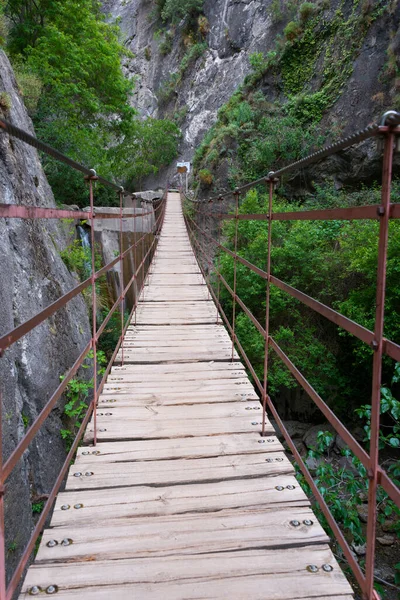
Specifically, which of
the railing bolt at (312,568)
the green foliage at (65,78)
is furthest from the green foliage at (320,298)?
the railing bolt at (312,568)

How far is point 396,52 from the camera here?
12234 millimetres

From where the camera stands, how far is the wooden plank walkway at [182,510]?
53.2 inches

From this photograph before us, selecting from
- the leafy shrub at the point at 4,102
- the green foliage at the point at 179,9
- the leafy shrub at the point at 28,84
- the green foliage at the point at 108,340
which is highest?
the green foliage at the point at 179,9

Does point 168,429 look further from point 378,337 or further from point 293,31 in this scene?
point 293,31

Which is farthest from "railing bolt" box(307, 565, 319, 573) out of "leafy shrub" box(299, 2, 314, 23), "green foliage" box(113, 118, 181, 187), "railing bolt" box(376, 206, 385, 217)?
"green foliage" box(113, 118, 181, 187)

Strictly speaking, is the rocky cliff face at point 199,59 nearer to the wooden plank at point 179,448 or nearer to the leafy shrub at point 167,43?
the leafy shrub at point 167,43

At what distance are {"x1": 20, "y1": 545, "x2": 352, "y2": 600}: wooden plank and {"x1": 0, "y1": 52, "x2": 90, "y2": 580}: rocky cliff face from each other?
177 cm

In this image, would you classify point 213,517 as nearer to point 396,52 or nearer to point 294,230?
point 294,230

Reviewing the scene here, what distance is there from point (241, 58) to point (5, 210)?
87.8 feet

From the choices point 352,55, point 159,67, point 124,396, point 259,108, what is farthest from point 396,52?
point 159,67

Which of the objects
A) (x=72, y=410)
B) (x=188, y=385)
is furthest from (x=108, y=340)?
(x=188, y=385)

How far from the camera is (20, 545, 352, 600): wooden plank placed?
1.31 meters

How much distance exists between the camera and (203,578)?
1371 millimetres

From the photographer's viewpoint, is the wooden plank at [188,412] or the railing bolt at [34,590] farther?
the wooden plank at [188,412]
